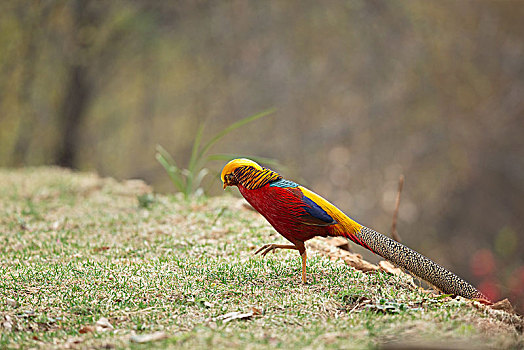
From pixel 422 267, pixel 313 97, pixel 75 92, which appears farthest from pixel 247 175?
pixel 75 92

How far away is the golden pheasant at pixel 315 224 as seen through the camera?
282cm

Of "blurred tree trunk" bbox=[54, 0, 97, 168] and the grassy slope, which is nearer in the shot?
the grassy slope

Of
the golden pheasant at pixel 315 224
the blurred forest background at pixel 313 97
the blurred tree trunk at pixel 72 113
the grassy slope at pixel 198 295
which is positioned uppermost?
the blurred forest background at pixel 313 97

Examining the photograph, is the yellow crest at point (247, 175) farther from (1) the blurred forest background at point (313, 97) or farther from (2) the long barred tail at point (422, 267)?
(1) the blurred forest background at point (313, 97)

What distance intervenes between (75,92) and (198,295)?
824cm

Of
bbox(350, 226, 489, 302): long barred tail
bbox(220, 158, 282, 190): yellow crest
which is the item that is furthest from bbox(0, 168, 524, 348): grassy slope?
bbox(220, 158, 282, 190): yellow crest

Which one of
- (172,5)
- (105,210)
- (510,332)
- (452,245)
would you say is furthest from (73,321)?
(172,5)

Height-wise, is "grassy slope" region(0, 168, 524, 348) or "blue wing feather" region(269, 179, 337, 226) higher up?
"blue wing feather" region(269, 179, 337, 226)

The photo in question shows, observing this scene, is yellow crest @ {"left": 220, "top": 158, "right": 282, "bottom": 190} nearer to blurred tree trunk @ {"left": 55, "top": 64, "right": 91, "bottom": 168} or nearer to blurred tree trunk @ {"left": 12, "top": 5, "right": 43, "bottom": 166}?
blurred tree trunk @ {"left": 55, "top": 64, "right": 91, "bottom": 168}

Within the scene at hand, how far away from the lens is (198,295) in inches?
108

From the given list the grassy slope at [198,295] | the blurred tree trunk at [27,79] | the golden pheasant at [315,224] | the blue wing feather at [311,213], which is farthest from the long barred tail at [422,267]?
the blurred tree trunk at [27,79]

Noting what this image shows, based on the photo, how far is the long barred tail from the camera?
277 centimetres

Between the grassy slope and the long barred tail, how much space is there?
0.12 metres

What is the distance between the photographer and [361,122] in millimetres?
9562
